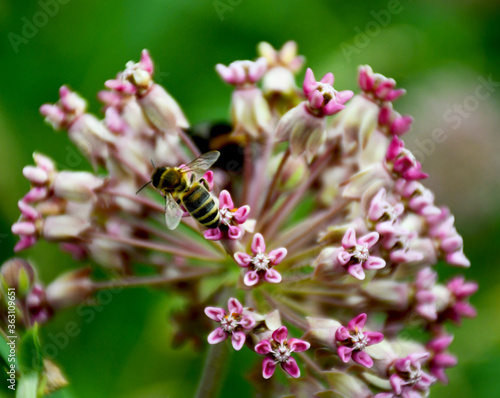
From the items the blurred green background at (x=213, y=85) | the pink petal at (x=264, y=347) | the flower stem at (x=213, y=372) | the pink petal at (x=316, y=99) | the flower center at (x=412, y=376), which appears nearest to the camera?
the pink petal at (x=264, y=347)

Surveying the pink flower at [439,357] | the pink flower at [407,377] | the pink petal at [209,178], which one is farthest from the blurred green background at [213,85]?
the pink petal at [209,178]

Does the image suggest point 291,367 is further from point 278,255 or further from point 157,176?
point 157,176

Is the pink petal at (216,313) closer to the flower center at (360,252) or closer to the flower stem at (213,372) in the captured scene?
the flower stem at (213,372)

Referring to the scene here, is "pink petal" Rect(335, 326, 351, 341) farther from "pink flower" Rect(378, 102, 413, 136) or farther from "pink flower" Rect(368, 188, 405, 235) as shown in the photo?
"pink flower" Rect(378, 102, 413, 136)

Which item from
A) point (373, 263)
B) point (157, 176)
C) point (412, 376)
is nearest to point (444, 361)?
point (412, 376)

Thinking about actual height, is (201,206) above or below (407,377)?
above

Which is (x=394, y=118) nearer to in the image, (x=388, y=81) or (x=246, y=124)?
(x=388, y=81)

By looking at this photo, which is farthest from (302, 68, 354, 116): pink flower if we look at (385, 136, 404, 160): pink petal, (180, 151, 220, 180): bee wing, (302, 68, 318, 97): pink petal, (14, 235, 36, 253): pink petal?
(14, 235, 36, 253): pink petal
